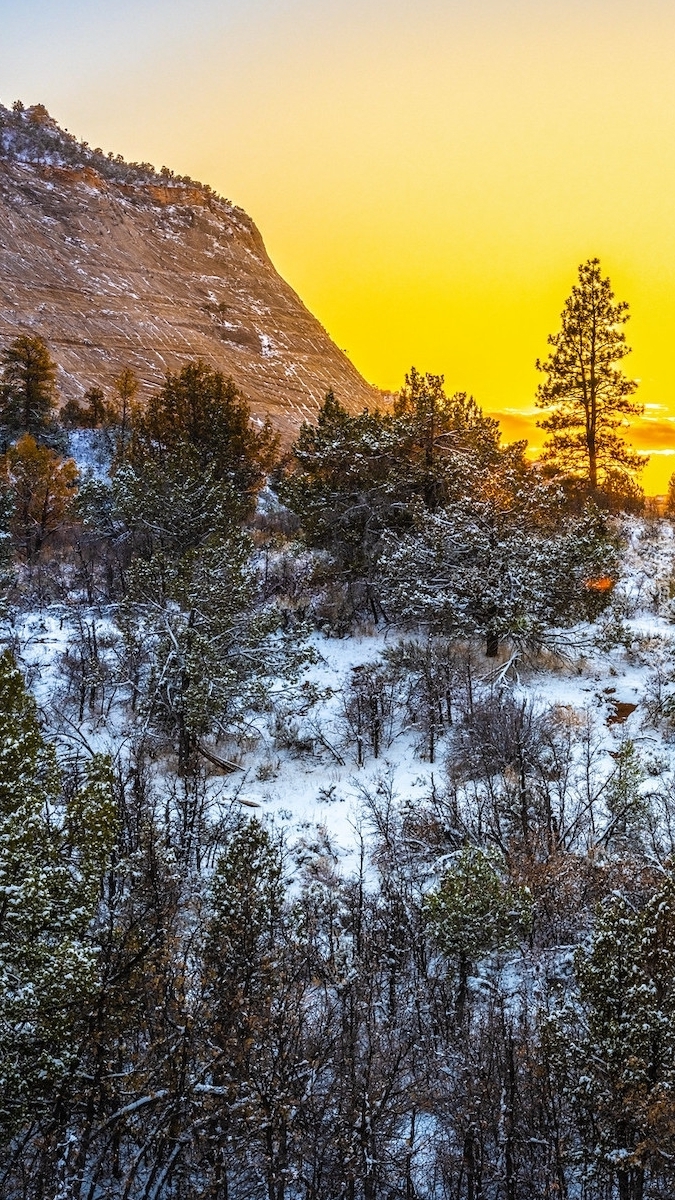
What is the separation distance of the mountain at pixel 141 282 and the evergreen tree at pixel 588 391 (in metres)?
43.9

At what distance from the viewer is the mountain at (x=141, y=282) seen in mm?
68625

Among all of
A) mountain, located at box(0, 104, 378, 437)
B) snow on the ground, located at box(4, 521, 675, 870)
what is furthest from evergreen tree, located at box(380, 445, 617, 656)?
mountain, located at box(0, 104, 378, 437)

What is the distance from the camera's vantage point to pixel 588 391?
2330 cm

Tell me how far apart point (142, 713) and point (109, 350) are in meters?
61.8

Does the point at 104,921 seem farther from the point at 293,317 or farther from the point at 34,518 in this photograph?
the point at 293,317

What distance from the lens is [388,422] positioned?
20109 millimetres

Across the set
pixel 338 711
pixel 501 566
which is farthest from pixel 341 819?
pixel 501 566

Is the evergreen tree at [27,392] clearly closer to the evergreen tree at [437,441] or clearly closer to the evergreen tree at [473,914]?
the evergreen tree at [437,441]

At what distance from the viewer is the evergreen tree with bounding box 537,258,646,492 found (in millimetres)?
22906

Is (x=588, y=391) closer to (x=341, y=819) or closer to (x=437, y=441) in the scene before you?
(x=437, y=441)

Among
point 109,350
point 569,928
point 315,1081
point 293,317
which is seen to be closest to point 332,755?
point 569,928

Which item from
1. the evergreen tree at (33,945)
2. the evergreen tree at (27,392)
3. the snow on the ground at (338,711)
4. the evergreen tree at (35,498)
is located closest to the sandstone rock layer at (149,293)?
the evergreen tree at (27,392)

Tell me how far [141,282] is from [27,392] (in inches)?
2021

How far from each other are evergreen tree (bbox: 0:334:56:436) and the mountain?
25.8 m
